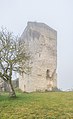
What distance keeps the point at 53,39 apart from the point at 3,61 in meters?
16.5

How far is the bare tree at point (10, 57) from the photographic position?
15.9 meters

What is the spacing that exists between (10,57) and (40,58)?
13385 millimetres

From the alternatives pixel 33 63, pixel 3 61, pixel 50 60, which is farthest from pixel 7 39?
pixel 50 60

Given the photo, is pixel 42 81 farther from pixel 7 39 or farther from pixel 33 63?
pixel 7 39

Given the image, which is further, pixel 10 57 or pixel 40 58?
pixel 40 58

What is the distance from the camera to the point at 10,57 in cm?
1611

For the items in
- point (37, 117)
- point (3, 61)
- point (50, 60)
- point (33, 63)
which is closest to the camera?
point (37, 117)

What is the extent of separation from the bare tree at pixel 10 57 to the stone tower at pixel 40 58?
443 inches

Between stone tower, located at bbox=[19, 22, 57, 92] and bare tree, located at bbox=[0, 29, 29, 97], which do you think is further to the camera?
stone tower, located at bbox=[19, 22, 57, 92]

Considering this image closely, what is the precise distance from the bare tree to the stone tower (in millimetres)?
11257

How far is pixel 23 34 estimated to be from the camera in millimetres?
32031

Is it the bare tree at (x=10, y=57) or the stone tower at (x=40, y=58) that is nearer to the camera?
the bare tree at (x=10, y=57)

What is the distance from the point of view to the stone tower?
2873 cm

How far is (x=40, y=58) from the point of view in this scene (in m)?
29.3
